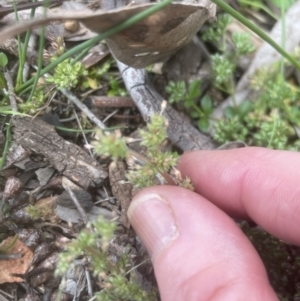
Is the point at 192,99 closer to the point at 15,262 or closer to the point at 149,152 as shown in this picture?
the point at 149,152

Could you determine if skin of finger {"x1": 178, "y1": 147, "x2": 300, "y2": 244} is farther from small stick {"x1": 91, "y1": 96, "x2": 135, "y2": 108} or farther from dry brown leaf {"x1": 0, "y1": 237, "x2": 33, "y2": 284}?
dry brown leaf {"x1": 0, "y1": 237, "x2": 33, "y2": 284}

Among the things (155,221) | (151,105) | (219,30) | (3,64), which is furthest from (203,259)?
(219,30)

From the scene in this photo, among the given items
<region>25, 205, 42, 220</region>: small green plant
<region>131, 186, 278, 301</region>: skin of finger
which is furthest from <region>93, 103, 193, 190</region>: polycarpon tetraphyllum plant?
<region>25, 205, 42, 220</region>: small green plant

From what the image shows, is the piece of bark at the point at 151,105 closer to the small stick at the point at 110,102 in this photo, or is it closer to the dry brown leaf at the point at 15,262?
the small stick at the point at 110,102

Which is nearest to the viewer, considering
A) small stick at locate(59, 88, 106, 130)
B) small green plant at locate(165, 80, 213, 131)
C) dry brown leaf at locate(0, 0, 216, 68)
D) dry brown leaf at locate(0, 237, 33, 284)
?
dry brown leaf at locate(0, 0, 216, 68)

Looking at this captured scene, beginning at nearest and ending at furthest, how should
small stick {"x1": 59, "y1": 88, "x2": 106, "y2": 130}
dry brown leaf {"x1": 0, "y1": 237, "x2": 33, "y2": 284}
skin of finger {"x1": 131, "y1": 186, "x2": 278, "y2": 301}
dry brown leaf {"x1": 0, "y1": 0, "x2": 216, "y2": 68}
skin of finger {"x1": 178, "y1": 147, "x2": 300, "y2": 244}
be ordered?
dry brown leaf {"x1": 0, "y1": 0, "x2": 216, "y2": 68} → skin of finger {"x1": 131, "y1": 186, "x2": 278, "y2": 301} → skin of finger {"x1": 178, "y1": 147, "x2": 300, "y2": 244} → dry brown leaf {"x1": 0, "y1": 237, "x2": 33, "y2": 284} → small stick {"x1": 59, "y1": 88, "x2": 106, "y2": 130}

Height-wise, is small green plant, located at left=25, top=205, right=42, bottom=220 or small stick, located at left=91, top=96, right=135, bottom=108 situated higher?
small stick, located at left=91, top=96, right=135, bottom=108
